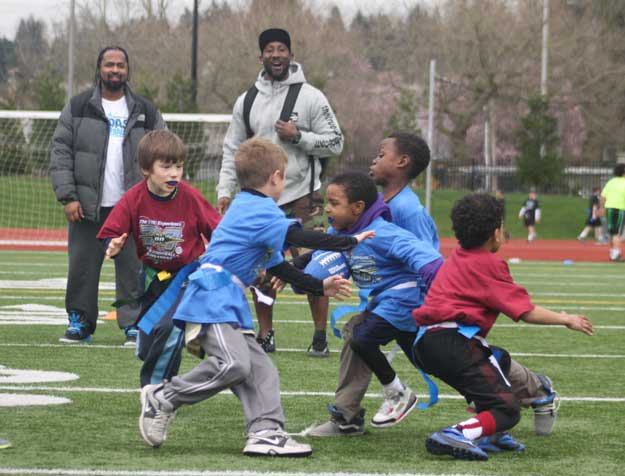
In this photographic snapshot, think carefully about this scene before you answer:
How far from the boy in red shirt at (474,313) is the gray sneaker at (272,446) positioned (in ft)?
1.69

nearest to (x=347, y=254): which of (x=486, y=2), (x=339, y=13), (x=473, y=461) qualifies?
(x=473, y=461)

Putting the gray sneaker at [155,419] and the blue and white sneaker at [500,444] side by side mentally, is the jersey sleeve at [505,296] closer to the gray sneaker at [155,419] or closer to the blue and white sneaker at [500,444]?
the blue and white sneaker at [500,444]

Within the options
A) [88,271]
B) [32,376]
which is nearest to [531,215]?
[88,271]

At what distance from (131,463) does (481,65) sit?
147 feet

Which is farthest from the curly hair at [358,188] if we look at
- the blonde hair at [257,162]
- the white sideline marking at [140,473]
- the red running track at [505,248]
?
the red running track at [505,248]

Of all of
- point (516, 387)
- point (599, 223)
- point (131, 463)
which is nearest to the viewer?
point (131, 463)

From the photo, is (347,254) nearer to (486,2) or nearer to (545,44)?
(545,44)

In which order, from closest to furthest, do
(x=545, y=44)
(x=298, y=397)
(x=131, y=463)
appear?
(x=131, y=463)
(x=298, y=397)
(x=545, y=44)

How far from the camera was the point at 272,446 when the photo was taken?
489 centimetres

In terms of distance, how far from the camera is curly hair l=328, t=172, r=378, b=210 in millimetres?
5488

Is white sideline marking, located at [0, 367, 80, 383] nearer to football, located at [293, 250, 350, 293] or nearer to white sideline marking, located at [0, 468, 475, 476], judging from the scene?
football, located at [293, 250, 350, 293]

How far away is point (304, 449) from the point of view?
4930 millimetres

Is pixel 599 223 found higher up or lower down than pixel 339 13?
lower down

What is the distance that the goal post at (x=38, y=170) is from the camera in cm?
2517
